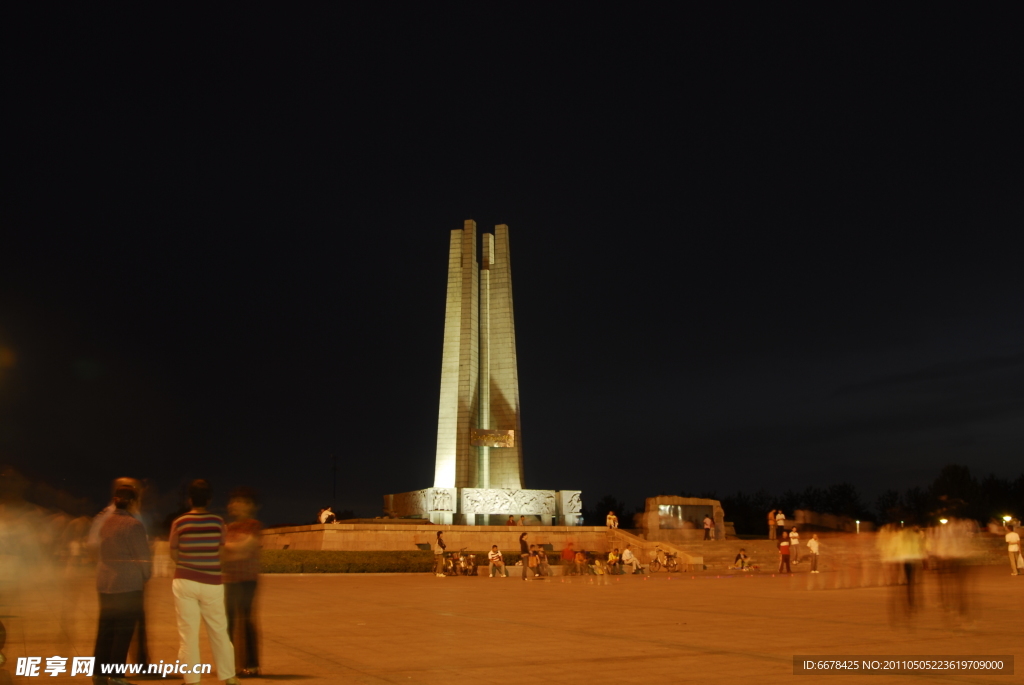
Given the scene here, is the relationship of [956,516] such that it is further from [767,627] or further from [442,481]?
[442,481]

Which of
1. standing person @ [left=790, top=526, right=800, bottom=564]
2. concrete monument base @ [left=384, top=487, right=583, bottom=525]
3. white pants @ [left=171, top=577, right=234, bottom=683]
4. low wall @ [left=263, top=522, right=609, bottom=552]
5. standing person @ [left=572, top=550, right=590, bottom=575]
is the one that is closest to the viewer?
white pants @ [left=171, top=577, right=234, bottom=683]

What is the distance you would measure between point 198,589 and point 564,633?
409 cm

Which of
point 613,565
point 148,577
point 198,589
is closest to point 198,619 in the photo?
point 198,589

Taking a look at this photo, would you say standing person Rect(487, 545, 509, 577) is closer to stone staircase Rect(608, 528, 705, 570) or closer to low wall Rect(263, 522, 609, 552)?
Answer: low wall Rect(263, 522, 609, 552)

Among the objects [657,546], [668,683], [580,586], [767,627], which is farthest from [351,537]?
[668,683]

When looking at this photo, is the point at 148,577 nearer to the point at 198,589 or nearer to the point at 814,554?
the point at 198,589

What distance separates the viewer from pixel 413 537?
27.8m

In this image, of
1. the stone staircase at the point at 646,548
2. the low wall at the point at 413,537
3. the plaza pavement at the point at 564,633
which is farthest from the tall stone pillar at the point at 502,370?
the plaza pavement at the point at 564,633

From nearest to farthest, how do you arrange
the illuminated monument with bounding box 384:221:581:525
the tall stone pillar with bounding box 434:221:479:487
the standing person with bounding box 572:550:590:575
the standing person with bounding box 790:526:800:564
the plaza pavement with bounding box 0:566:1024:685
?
the plaza pavement with bounding box 0:566:1024:685 < the standing person with bounding box 572:550:590:575 < the standing person with bounding box 790:526:800:564 < the illuminated monument with bounding box 384:221:581:525 < the tall stone pillar with bounding box 434:221:479:487

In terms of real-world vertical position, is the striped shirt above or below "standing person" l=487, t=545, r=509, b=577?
above

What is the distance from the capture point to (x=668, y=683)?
5641 millimetres

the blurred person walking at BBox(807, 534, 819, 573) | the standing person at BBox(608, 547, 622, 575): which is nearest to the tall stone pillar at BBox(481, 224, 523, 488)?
the standing person at BBox(608, 547, 622, 575)

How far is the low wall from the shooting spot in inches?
1055

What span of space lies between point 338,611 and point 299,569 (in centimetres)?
1130
